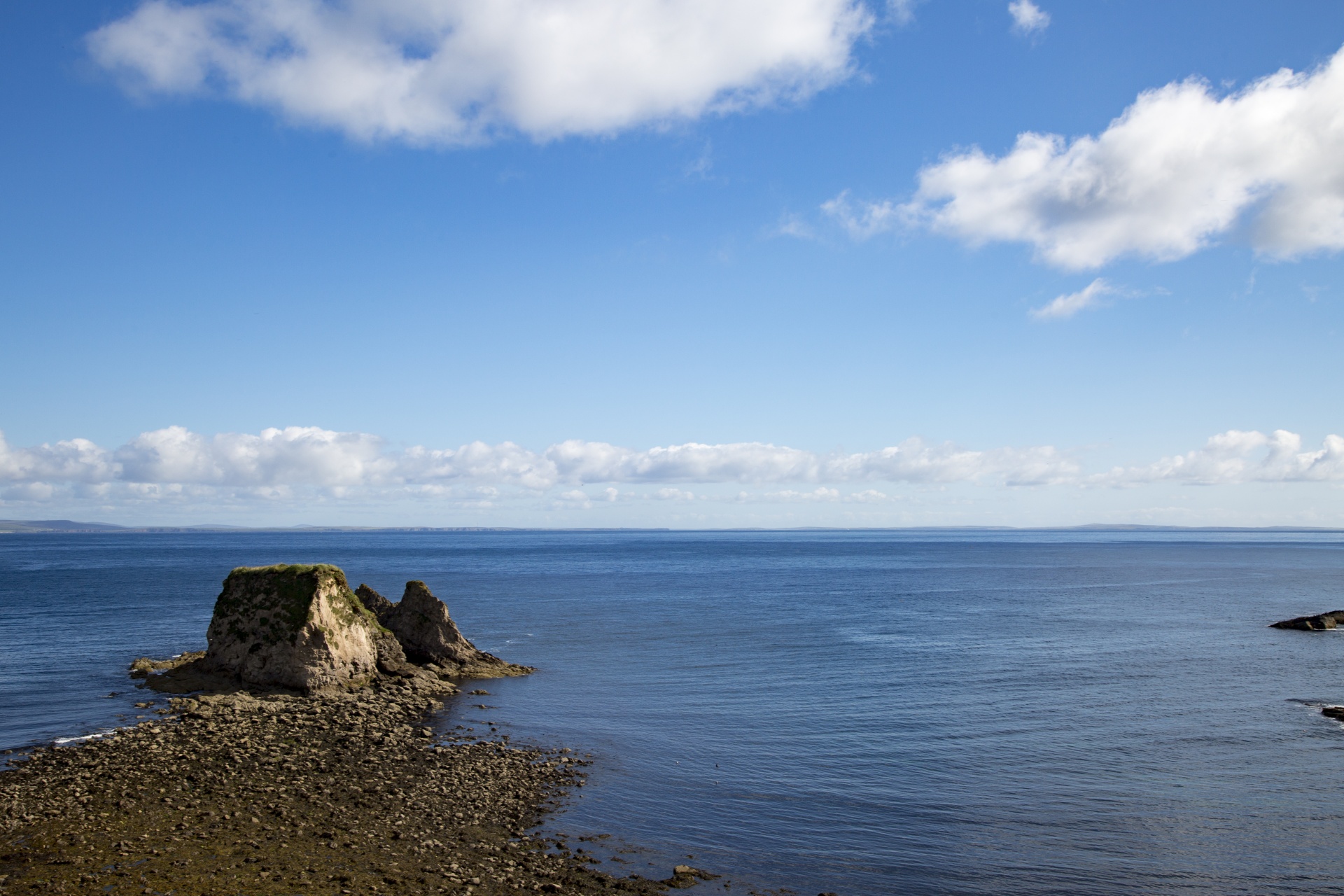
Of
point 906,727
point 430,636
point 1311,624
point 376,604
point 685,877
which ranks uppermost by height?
point 376,604

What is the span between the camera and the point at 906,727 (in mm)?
39344

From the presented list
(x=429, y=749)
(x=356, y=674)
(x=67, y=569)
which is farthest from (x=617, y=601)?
(x=67, y=569)

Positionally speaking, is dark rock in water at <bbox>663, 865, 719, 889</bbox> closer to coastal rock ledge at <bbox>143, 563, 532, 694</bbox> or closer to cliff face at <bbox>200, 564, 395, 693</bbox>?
coastal rock ledge at <bbox>143, 563, 532, 694</bbox>

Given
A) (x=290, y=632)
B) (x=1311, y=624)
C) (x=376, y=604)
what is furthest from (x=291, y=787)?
(x=1311, y=624)

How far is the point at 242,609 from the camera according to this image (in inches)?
A: 1789

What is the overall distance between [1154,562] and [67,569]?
729ft

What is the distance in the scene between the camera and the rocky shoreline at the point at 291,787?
21031 millimetres

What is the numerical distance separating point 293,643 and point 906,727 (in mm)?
31129

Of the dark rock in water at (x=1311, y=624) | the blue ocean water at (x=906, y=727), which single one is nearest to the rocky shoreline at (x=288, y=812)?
the blue ocean water at (x=906, y=727)

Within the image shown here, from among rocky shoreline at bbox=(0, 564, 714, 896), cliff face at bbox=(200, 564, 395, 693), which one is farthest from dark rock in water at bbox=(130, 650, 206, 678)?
cliff face at bbox=(200, 564, 395, 693)

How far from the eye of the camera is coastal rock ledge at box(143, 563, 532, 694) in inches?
1711

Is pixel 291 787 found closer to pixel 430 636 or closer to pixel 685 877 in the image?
pixel 685 877

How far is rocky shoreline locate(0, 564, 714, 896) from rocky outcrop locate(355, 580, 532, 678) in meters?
4.52

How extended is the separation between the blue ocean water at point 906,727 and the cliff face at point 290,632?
4.92 meters
